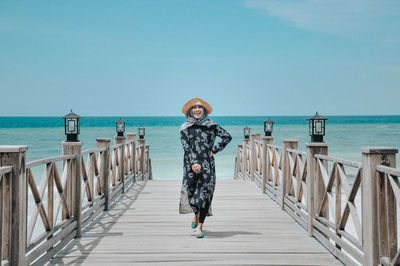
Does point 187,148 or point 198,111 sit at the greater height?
point 198,111

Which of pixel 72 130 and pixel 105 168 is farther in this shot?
pixel 105 168

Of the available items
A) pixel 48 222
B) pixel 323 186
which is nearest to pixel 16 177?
pixel 48 222

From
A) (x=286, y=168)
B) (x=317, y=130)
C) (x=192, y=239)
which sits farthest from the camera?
(x=286, y=168)

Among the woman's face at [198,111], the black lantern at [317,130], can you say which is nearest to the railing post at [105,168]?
the woman's face at [198,111]

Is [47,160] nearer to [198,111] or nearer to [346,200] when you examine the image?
[198,111]

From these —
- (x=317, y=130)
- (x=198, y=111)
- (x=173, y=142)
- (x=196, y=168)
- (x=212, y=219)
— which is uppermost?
(x=198, y=111)

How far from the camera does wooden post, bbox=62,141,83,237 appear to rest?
4.27 m

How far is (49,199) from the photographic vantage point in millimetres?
3727

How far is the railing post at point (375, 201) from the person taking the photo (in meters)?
2.76

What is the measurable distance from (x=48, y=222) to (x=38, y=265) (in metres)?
0.41

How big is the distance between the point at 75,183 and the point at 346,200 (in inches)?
111

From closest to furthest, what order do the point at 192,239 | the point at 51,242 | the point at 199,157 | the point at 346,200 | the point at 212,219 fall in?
the point at 346,200 → the point at 51,242 → the point at 192,239 → the point at 199,157 → the point at 212,219

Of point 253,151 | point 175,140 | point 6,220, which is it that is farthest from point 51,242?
point 175,140

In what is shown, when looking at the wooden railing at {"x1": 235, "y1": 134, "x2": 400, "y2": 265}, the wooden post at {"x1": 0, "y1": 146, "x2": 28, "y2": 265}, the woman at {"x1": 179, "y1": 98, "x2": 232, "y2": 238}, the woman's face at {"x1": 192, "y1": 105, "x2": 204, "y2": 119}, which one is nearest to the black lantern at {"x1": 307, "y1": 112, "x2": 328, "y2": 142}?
the wooden railing at {"x1": 235, "y1": 134, "x2": 400, "y2": 265}
